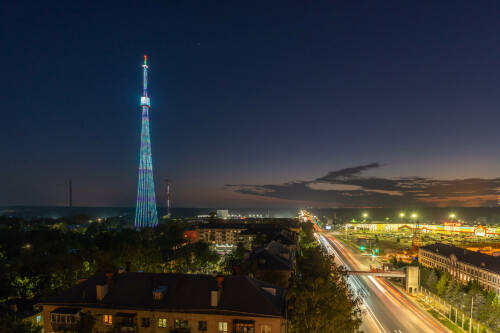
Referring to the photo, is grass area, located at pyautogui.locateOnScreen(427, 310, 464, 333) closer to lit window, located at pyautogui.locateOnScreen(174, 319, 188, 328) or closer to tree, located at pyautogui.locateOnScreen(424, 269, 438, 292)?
tree, located at pyautogui.locateOnScreen(424, 269, 438, 292)

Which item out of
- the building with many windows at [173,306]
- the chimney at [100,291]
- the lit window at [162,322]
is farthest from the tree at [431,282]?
the chimney at [100,291]

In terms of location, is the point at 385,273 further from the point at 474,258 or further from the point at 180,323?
the point at 180,323

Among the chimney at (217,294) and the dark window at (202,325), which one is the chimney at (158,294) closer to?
the dark window at (202,325)

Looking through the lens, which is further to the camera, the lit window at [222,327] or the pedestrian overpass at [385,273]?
the pedestrian overpass at [385,273]

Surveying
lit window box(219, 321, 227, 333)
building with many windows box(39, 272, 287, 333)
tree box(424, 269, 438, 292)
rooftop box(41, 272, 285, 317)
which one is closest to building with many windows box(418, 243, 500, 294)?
tree box(424, 269, 438, 292)

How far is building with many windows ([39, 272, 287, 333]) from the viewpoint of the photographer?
28438 mm

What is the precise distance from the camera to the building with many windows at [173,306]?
28438 mm

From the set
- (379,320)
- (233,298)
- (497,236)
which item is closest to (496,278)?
(379,320)

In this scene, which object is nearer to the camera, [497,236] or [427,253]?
[427,253]

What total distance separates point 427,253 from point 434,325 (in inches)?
2072

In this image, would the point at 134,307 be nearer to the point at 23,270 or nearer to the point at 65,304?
the point at 65,304

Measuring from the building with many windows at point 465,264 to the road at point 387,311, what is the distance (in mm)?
18902

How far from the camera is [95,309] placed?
30.3m

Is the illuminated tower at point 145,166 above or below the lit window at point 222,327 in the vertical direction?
above
